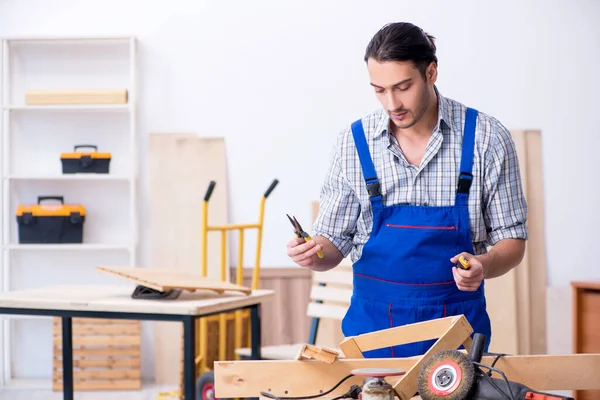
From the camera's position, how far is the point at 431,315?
6.43 ft

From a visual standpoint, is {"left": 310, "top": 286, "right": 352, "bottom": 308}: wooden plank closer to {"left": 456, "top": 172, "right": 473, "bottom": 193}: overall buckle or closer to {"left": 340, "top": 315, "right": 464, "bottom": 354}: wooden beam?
{"left": 456, "top": 172, "right": 473, "bottom": 193}: overall buckle

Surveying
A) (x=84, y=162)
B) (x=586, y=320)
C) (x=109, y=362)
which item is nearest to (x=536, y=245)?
(x=586, y=320)

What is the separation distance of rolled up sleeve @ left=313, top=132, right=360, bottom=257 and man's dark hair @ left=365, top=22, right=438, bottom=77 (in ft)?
0.87

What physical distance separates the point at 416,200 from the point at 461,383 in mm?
806

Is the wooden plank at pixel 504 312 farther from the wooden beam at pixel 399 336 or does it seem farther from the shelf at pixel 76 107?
the wooden beam at pixel 399 336

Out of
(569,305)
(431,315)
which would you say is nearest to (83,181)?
(569,305)

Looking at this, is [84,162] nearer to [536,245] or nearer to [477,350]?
[536,245]

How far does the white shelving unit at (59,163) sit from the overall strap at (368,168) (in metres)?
3.32

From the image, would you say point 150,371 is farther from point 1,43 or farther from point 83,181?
point 1,43

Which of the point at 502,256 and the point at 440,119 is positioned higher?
the point at 440,119

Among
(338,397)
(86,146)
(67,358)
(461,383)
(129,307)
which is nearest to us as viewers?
(461,383)

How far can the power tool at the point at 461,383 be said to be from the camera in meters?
1.26

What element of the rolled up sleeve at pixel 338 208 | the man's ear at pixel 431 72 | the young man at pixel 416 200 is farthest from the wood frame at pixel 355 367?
the man's ear at pixel 431 72

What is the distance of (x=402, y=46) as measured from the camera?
1967mm
